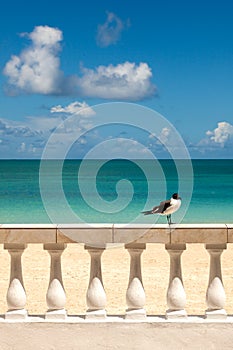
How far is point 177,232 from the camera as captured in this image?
451cm

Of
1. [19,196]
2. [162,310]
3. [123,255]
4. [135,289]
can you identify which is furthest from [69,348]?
[19,196]

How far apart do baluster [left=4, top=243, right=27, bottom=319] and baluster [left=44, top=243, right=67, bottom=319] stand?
0.21 meters

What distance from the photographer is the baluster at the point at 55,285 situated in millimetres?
4668

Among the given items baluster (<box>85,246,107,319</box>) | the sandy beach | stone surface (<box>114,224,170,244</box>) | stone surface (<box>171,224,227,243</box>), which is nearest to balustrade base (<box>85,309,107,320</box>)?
baluster (<box>85,246,107,319</box>)

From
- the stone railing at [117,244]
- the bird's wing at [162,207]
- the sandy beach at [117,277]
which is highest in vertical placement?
the bird's wing at [162,207]

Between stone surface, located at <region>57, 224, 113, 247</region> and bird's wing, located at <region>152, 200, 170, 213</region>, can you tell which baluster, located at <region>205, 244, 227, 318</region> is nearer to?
bird's wing, located at <region>152, 200, 170, 213</region>

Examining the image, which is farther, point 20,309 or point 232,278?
point 232,278

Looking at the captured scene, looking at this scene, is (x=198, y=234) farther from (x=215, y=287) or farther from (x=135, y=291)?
(x=135, y=291)

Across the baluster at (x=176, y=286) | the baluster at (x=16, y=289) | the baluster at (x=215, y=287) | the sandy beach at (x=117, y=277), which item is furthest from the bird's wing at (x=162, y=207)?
the sandy beach at (x=117, y=277)

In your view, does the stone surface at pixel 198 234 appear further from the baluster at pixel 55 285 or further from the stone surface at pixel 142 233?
the baluster at pixel 55 285

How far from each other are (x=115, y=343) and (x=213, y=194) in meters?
59.4

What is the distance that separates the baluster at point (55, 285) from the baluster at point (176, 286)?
2.86ft

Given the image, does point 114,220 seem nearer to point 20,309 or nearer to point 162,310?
point 162,310

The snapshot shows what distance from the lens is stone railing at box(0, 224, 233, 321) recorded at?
14.8 ft
